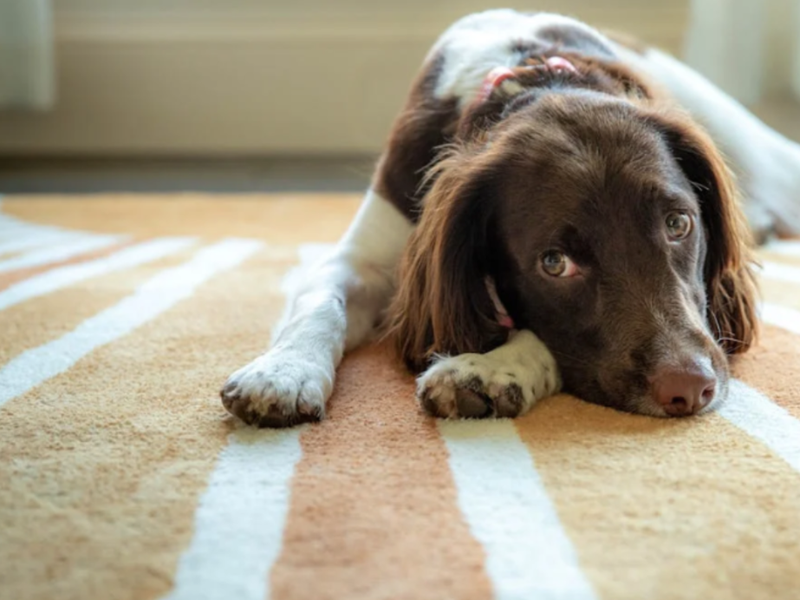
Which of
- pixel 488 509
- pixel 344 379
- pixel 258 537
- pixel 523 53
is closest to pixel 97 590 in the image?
pixel 258 537

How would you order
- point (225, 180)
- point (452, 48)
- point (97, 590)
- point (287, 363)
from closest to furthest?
point (97, 590) → point (287, 363) → point (452, 48) → point (225, 180)

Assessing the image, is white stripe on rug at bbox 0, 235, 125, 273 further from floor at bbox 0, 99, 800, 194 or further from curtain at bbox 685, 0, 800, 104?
curtain at bbox 685, 0, 800, 104

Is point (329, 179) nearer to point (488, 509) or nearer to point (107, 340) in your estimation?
point (107, 340)

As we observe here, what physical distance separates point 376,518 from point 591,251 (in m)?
0.69

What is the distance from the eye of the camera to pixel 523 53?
2.15 m

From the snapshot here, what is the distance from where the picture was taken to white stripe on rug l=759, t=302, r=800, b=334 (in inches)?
81.7

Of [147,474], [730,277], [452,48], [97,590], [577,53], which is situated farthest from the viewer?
[452,48]

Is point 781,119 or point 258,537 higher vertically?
point 258,537

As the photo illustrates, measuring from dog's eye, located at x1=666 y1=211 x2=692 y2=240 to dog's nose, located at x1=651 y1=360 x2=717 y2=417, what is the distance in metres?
0.27

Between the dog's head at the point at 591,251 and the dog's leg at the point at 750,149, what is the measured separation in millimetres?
1042

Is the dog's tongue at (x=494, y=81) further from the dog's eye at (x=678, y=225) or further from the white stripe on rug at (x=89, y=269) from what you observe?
the white stripe on rug at (x=89, y=269)

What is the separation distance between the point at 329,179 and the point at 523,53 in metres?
3.23

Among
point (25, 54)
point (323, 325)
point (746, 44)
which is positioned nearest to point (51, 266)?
point (323, 325)

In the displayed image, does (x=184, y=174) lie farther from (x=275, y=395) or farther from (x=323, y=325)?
(x=275, y=395)
